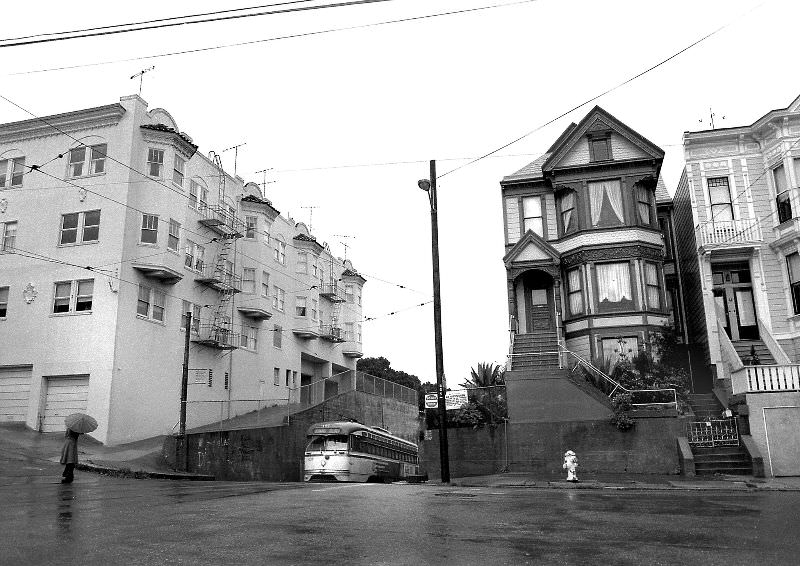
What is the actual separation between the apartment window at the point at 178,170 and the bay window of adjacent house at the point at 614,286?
22.6 meters

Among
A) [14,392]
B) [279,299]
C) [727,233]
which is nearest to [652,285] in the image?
[727,233]

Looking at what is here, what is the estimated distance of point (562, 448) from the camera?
901 inches

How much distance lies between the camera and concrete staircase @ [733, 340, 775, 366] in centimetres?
2617

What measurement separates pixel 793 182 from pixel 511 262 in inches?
442

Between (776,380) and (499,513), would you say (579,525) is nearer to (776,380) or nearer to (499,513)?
(499,513)

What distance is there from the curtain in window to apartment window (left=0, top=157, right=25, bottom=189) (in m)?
30.0

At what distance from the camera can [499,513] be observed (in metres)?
10.3

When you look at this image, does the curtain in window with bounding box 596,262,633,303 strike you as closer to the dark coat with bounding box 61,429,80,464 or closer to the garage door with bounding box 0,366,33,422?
the dark coat with bounding box 61,429,80,464

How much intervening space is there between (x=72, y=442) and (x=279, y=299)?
32.4 meters

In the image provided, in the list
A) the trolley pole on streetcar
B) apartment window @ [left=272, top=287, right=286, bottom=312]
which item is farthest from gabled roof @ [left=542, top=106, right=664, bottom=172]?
apartment window @ [left=272, top=287, right=286, bottom=312]

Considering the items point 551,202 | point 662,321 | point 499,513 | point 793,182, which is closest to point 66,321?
point 551,202

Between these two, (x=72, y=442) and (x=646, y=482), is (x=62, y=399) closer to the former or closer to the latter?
(x=72, y=442)

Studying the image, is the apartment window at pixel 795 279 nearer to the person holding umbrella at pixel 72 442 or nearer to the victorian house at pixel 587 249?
the victorian house at pixel 587 249

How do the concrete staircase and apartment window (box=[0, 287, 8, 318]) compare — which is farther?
apartment window (box=[0, 287, 8, 318])
